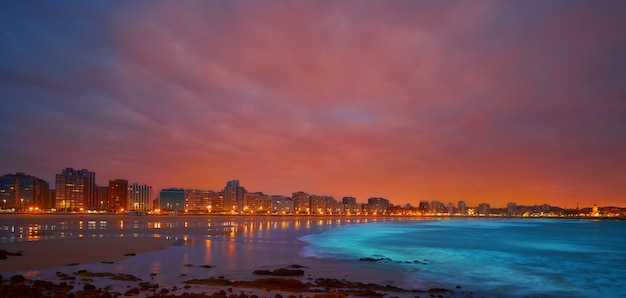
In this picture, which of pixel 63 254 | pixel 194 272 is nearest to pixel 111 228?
pixel 63 254

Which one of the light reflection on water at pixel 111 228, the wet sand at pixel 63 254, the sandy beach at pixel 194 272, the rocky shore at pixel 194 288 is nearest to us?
the rocky shore at pixel 194 288

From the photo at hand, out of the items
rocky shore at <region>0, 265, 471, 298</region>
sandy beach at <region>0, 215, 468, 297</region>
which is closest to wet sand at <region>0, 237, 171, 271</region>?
sandy beach at <region>0, 215, 468, 297</region>

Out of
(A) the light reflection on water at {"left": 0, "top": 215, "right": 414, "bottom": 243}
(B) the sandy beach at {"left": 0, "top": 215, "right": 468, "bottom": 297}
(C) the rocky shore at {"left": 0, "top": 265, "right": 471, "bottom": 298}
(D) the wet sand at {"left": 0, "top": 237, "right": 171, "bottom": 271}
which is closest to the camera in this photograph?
(C) the rocky shore at {"left": 0, "top": 265, "right": 471, "bottom": 298}

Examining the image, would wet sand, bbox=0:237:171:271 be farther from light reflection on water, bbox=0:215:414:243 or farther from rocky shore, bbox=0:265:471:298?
light reflection on water, bbox=0:215:414:243

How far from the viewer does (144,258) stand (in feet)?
89.8

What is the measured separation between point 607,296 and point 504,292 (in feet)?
20.0

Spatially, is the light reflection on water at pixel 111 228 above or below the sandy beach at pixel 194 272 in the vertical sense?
below

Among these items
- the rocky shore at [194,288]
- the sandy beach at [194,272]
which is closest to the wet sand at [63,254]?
the sandy beach at [194,272]

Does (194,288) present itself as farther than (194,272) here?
No

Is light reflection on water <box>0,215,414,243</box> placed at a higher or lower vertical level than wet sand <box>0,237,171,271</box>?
lower

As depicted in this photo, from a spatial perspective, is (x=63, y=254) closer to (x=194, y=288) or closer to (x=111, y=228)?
(x=194, y=288)

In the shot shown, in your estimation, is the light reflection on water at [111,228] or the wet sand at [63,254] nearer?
the wet sand at [63,254]

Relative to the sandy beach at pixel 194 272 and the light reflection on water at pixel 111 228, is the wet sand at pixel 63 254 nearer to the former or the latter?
the sandy beach at pixel 194 272

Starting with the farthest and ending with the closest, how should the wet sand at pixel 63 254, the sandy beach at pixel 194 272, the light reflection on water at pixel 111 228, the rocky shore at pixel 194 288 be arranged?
the light reflection on water at pixel 111 228
the wet sand at pixel 63 254
the sandy beach at pixel 194 272
the rocky shore at pixel 194 288
